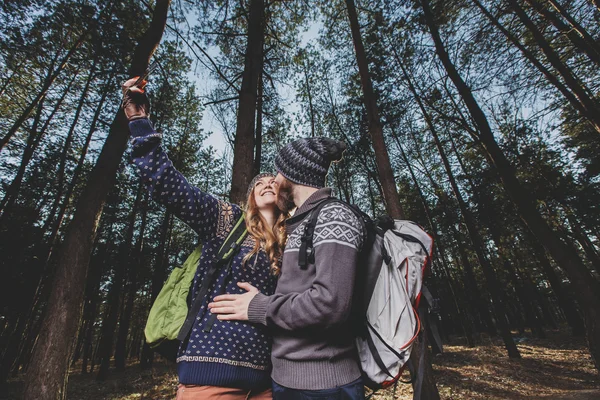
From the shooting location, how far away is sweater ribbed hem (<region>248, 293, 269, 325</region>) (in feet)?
4.27

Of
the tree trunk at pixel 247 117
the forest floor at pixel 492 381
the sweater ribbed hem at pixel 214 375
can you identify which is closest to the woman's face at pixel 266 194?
the sweater ribbed hem at pixel 214 375

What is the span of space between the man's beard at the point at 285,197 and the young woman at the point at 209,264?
8cm

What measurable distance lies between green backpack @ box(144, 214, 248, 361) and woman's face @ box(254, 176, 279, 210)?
0.93 feet

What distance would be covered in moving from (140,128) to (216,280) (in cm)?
101

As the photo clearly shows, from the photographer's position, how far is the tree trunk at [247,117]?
3880mm

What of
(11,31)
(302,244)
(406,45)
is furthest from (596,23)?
(11,31)

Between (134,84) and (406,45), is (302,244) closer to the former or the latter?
(134,84)

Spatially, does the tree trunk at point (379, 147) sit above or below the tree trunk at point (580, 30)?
below

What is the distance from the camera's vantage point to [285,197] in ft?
5.87

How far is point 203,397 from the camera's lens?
126cm

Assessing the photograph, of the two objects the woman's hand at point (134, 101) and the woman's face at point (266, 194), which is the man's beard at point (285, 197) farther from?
the woman's hand at point (134, 101)

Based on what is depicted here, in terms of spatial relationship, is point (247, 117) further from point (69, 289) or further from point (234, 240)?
point (69, 289)

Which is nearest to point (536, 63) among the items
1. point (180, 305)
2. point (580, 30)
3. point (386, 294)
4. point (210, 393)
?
point (580, 30)

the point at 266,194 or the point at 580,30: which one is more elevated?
the point at 580,30
